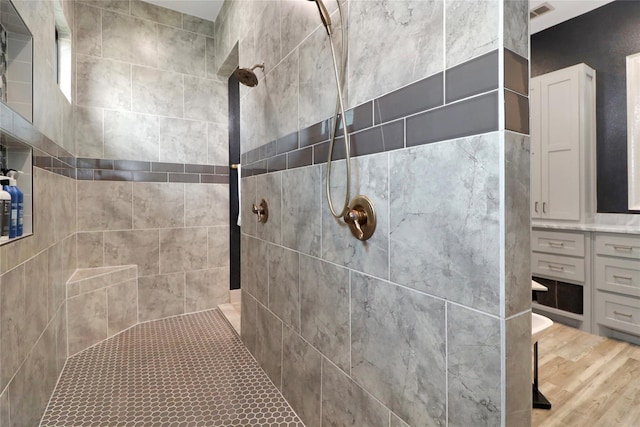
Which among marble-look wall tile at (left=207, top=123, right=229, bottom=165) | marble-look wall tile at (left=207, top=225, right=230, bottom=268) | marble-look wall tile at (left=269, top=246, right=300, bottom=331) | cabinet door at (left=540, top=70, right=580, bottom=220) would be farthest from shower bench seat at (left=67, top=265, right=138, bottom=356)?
cabinet door at (left=540, top=70, right=580, bottom=220)

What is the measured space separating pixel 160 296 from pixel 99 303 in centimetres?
53

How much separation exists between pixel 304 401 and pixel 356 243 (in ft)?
2.80

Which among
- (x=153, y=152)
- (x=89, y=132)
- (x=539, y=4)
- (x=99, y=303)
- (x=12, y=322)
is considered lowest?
(x=99, y=303)

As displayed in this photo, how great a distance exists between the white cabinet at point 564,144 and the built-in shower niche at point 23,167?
130 inches

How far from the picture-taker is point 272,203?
178 cm

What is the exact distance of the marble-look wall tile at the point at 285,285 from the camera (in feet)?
5.04

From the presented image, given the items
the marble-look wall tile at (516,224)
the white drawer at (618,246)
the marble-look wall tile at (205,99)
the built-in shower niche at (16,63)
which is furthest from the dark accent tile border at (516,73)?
the marble-look wall tile at (205,99)

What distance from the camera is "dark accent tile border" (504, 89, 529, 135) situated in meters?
0.70

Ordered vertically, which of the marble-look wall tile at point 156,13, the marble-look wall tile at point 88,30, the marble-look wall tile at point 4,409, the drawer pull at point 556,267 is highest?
the marble-look wall tile at point 156,13

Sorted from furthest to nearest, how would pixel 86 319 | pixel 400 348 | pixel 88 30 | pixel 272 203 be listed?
pixel 88 30 < pixel 86 319 < pixel 272 203 < pixel 400 348

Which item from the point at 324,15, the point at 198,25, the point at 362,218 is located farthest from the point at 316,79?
the point at 198,25

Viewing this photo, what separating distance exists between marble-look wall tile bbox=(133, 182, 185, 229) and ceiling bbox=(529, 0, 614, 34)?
3501 mm

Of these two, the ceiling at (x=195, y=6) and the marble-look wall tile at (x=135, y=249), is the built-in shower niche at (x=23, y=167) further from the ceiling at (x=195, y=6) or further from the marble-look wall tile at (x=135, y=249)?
the ceiling at (x=195, y=6)

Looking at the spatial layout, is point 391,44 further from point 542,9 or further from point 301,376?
point 542,9
